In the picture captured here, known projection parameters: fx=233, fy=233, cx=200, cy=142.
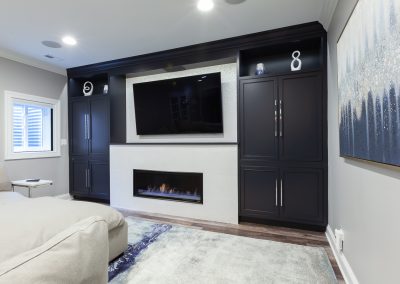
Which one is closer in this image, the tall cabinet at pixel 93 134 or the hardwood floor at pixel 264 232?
the hardwood floor at pixel 264 232

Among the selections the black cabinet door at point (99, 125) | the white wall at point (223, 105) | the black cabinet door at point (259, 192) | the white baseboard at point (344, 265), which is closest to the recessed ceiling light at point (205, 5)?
the white wall at point (223, 105)

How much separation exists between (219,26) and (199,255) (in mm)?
2648

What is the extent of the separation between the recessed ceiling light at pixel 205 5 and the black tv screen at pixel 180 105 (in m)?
1.03

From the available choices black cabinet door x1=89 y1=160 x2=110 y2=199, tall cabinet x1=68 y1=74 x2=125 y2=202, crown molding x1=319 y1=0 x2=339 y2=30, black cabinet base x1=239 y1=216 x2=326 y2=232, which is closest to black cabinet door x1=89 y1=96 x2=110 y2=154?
tall cabinet x1=68 y1=74 x2=125 y2=202

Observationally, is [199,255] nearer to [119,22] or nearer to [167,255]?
[167,255]

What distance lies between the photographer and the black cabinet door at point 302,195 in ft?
9.48

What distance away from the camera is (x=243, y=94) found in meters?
3.24

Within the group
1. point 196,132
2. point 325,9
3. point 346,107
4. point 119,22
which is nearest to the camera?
point 346,107

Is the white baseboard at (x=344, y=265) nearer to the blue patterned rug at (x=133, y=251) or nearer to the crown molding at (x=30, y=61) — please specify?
Result: the blue patterned rug at (x=133, y=251)

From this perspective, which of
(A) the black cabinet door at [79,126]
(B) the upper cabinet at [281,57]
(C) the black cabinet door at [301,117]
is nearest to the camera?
(C) the black cabinet door at [301,117]

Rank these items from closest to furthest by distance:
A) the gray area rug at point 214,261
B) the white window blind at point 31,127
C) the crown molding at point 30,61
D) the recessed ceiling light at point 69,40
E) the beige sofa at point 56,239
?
the beige sofa at point 56,239 < the gray area rug at point 214,261 < the recessed ceiling light at point 69,40 < the crown molding at point 30,61 < the white window blind at point 31,127

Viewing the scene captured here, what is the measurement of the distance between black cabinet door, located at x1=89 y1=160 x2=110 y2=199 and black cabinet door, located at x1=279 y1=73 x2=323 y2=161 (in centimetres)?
306

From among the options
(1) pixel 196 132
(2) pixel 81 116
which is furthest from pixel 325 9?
(2) pixel 81 116

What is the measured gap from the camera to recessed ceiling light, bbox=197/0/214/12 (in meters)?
2.40
